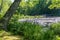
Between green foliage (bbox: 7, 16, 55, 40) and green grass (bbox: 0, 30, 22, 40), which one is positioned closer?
green foliage (bbox: 7, 16, 55, 40)

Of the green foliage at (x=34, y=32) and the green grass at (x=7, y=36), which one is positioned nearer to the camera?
the green foliage at (x=34, y=32)

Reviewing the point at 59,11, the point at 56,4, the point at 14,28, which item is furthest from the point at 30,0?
the point at 14,28

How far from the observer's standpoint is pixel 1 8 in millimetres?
29000

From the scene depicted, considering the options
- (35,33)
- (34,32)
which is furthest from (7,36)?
(35,33)

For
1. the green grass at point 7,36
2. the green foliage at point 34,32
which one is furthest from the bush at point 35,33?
the green grass at point 7,36

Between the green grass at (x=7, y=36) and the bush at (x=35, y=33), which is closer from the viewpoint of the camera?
the bush at (x=35, y=33)

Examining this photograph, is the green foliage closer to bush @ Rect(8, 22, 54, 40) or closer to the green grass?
bush @ Rect(8, 22, 54, 40)

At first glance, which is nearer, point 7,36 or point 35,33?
point 35,33

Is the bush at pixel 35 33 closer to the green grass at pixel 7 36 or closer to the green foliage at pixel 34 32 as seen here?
the green foliage at pixel 34 32

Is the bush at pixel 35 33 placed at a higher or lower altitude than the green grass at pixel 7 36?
higher

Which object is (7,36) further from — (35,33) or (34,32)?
(35,33)

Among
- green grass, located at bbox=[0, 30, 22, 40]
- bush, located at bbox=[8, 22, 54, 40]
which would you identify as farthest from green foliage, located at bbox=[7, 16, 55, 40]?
green grass, located at bbox=[0, 30, 22, 40]

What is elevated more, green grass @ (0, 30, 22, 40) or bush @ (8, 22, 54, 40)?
bush @ (8, 22, 54, 40)

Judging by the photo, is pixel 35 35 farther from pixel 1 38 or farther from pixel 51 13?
pixel 51 13
